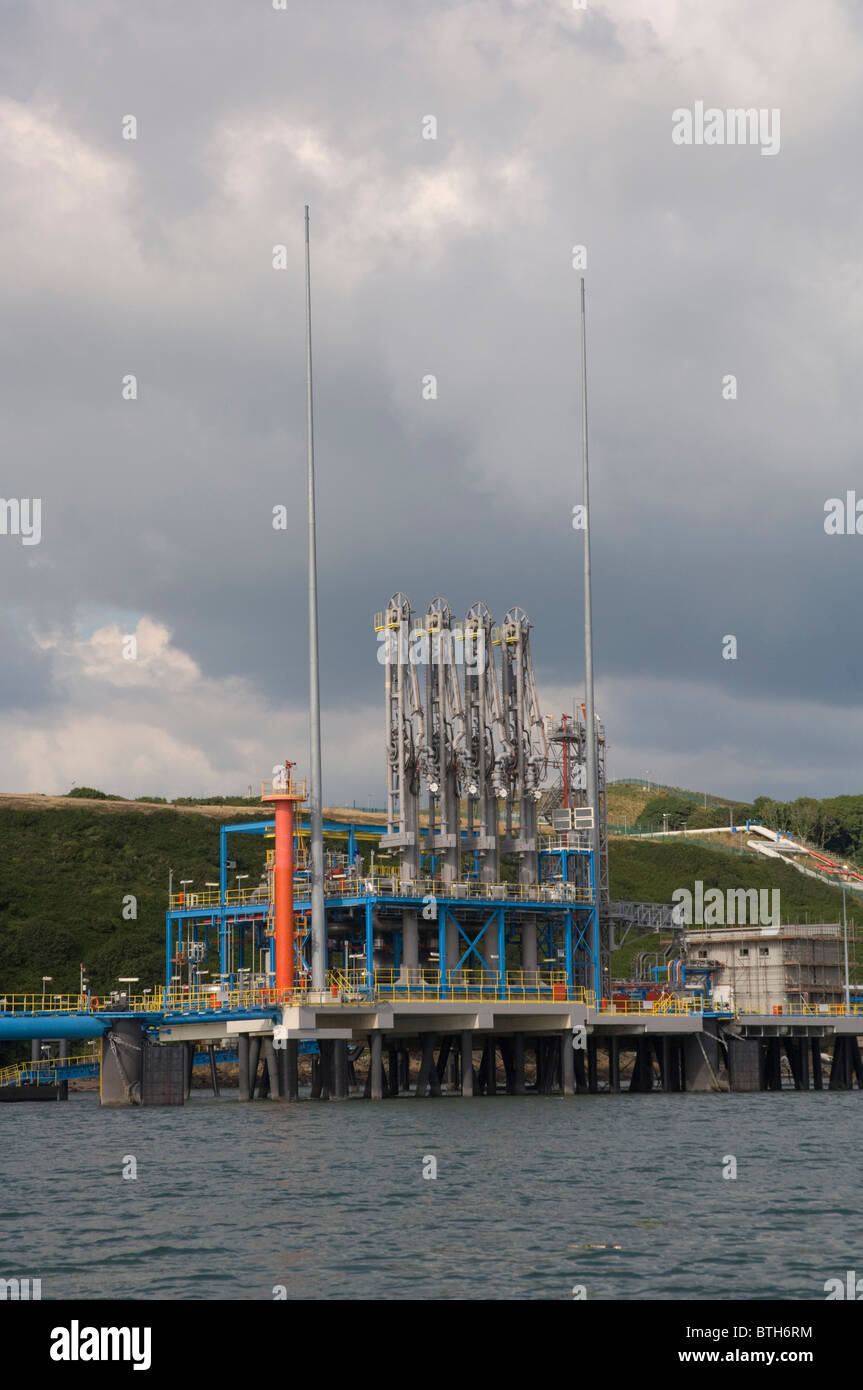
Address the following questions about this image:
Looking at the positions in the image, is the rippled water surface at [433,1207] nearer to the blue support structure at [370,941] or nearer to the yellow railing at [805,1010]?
the blue support structure at [370,941]

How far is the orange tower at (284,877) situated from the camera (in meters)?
75.6

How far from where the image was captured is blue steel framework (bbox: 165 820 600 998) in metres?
79.8

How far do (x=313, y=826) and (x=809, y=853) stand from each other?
132376mm

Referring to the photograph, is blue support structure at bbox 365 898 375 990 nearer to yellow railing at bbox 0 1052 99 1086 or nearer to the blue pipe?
the blue pipe

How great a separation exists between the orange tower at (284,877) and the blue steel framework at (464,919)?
9.83 feet

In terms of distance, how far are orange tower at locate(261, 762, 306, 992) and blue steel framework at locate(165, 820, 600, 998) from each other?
300 cm

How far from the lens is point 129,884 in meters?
138

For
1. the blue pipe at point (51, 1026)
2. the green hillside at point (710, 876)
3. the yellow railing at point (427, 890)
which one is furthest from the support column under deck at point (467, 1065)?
the green hillside at point (710, 876)

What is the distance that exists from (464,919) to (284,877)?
40.0 ft

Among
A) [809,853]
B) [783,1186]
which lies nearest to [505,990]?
[783,1186]

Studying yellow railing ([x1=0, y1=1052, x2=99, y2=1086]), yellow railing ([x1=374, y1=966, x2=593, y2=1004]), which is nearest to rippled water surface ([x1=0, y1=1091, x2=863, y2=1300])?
yellow railing ([x1=374, y1=966, x2=593, y2=1004])

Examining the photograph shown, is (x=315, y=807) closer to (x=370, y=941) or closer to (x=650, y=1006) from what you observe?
(x=370, y=941)

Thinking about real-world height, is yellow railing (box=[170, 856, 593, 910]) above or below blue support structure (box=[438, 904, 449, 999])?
above

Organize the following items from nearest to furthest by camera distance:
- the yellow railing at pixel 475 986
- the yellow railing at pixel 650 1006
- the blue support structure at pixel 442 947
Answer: the yellow railing at pixel 475 986
the blue support structure at pixel 442 947
the yellow railing at pixel 650 1006
